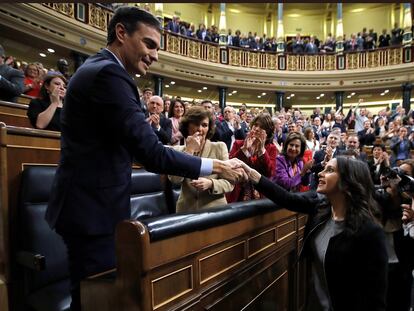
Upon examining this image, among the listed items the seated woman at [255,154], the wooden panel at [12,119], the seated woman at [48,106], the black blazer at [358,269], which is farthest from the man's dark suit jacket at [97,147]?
the wooden panel at [12,119]

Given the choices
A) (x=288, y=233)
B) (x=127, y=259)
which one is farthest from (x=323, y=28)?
(x=127, y=259)

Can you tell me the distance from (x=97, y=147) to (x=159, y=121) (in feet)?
7.88

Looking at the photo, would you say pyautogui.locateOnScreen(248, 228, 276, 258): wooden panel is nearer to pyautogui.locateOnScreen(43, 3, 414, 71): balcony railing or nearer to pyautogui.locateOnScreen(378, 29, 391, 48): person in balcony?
pyautogui.locateOnScreen(43, 3, 414, 71): balcony railing

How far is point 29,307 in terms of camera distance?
1322 mm

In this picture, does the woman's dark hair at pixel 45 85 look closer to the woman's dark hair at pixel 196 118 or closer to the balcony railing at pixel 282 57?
the woman's dark hair at pixel 196 118

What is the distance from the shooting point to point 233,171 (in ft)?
4.19

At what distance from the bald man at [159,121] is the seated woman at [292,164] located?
42.9 inches

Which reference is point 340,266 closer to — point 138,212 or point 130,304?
→ point 130,304

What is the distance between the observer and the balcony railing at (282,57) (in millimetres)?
11781

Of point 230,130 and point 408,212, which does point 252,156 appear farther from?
point 230,130

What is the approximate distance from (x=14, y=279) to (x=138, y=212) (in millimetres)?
687

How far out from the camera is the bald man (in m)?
3.09

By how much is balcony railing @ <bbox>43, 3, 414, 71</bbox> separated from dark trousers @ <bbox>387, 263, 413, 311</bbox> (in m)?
10.1

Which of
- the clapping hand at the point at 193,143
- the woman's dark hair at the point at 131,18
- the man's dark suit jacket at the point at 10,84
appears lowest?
the clapping hand at the point at 193,143
